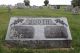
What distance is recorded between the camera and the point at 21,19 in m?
15.7

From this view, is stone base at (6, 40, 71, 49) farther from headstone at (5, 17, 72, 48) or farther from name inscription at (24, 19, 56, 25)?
name inscription at (24, 19, 56, 25)

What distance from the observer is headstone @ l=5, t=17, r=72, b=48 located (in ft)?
48.9

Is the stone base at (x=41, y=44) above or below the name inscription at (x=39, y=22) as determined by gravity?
below

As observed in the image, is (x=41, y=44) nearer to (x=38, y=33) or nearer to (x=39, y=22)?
(x=38, y=33)

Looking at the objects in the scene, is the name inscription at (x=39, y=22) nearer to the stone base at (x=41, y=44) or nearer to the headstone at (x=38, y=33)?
the headstone at (x=38, y=33)

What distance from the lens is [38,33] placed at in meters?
15.3

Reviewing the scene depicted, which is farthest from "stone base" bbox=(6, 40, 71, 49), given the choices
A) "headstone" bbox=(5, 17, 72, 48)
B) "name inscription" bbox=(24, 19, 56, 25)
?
"name inscription" bbox=(24, 19, 56, 25)

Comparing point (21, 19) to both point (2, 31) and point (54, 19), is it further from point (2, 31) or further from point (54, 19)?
point (2, 31)

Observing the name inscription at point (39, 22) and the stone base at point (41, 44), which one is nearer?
the stone base at point (41, 44)

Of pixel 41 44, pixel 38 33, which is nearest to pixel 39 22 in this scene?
pixel 38 33

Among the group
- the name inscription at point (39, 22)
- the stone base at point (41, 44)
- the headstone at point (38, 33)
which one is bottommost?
the stone base at point (41, 44)

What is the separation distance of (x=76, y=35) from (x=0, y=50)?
7.33 meters

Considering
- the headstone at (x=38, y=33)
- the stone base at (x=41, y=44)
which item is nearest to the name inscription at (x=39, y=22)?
the headstone at (x=38, y=33)

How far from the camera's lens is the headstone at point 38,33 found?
48.9 feet
